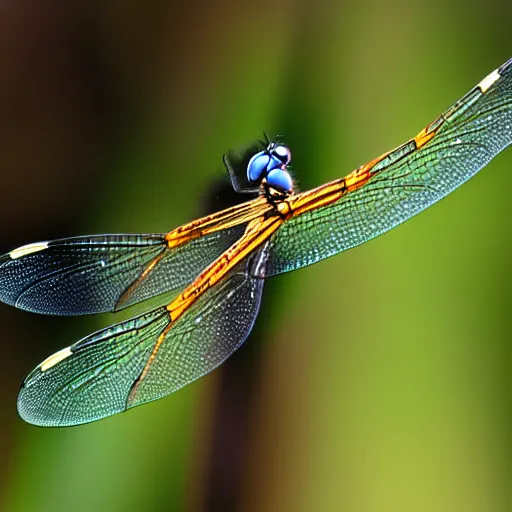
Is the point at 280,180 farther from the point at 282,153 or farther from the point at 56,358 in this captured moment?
the point at 56,358

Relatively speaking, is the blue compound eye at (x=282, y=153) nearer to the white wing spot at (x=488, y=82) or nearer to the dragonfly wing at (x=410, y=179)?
the dragonfly wing at (x=410, y=179)

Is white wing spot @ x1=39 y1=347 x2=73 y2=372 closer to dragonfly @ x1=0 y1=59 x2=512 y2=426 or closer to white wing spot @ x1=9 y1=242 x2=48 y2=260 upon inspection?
dragonfly @ x1=0 y1=59 x2=512 y2=426

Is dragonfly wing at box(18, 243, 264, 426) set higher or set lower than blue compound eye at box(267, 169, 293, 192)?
lower

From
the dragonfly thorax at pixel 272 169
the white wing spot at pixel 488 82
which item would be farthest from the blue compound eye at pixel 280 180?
the white wing spot at pixel 488 82

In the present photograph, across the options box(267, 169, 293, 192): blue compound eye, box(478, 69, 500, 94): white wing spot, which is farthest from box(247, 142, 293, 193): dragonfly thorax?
box(478, 69, 500, 94): white wing spot

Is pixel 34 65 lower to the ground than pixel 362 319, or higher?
higher

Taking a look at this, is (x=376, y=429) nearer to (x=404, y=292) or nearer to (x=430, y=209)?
(x=404, y=292)


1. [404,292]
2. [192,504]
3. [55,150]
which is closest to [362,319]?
[404,292]
